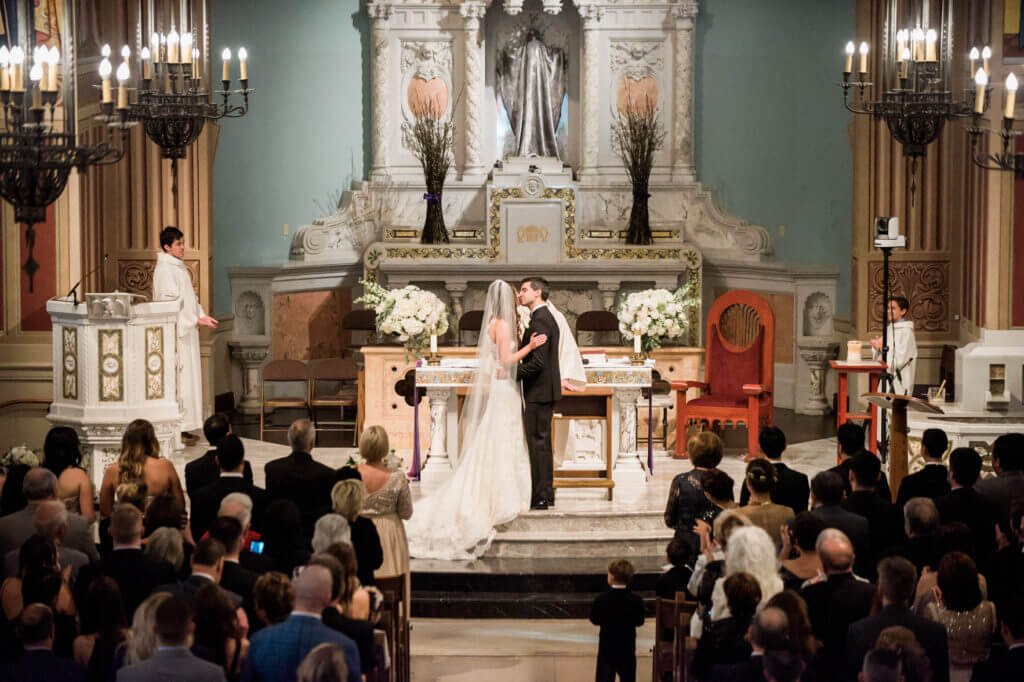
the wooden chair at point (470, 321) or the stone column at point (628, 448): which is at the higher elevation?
the wooden chair at point (470, 321)

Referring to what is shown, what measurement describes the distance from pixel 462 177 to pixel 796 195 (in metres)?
3.42

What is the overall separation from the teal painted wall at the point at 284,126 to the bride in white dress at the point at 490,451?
6.00 m

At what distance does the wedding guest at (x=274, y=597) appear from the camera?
482cm

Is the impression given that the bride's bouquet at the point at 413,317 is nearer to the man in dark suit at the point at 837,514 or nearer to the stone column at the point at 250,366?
the stone column at the point at 250,366

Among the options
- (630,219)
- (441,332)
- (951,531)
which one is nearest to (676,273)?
(630,219)

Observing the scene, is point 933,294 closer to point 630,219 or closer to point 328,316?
point 630,219

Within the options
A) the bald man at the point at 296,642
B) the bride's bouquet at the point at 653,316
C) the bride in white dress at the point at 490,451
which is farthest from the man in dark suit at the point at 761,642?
the bride's bouquet at the point at 653,316

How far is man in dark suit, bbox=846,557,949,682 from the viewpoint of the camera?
4734mm

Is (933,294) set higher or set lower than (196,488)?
higher

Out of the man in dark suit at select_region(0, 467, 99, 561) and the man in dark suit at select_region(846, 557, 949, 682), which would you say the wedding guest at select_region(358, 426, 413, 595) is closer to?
the man in dark suit at select_region(0, 467, 99, 561)

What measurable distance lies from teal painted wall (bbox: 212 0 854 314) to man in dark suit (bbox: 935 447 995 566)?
7882mm

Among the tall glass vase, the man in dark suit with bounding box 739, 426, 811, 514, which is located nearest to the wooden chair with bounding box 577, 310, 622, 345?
the tall glass vase

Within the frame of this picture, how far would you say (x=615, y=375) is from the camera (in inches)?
390

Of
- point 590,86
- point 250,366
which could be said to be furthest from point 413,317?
point 590,86
